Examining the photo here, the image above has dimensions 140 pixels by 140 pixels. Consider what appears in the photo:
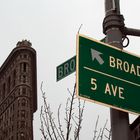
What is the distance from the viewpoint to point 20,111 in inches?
4892

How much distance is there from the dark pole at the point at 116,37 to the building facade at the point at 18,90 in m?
113

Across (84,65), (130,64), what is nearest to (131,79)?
(130,64)

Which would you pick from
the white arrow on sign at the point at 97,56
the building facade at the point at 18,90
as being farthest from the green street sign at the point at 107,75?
the building facade at the point at 18,90

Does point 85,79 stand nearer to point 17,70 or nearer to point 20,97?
point 20,97

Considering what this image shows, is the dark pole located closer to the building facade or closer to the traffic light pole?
the traffic light pole

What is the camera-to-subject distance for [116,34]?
5.59 m

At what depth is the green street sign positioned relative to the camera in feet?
17.0

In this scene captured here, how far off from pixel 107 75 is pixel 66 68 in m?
0.81

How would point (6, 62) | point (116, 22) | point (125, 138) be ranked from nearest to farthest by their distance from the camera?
point (125, 138) < point (116, 22) < point (6, 62)

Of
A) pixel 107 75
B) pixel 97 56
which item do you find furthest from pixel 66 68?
pixel 107 75

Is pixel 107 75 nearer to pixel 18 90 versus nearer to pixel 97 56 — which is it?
pixel 97 56

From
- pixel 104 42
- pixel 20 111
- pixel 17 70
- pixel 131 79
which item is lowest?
pixel 131 79

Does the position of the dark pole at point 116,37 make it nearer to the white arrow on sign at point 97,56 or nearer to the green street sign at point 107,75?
the green street sign at point 107,75

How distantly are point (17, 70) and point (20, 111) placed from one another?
17.9 meters
